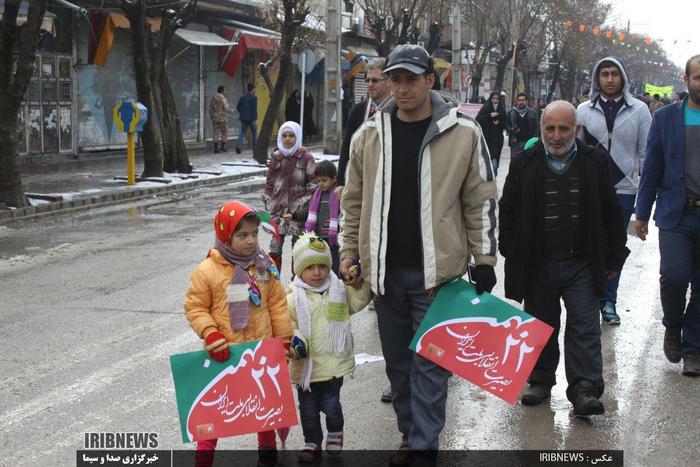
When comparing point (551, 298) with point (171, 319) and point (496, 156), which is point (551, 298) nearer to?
point (171, 319)

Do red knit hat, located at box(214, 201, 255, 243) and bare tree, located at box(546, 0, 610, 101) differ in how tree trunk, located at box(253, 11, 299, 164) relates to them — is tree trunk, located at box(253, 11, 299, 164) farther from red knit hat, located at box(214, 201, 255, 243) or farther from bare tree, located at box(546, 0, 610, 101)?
bare tree, located at box(546, 0, 610, 101)

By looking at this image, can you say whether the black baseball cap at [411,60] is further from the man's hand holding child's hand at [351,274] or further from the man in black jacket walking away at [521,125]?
the man in black jacket walking away at [521,125]

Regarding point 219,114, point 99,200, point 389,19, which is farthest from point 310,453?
point 389,19

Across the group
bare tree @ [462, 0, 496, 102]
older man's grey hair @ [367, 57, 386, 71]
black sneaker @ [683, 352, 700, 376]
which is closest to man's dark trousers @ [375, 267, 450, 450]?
older man's grey hair @ [367, 57, 386, 71]

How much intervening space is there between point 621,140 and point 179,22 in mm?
14660

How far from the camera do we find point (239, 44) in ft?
100

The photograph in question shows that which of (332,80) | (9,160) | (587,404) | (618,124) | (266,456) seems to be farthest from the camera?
(332,80)

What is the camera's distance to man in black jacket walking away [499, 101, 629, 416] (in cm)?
557

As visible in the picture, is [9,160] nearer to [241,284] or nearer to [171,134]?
[171,134]

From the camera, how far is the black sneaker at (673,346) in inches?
263

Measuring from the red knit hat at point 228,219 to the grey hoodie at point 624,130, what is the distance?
3561 millimetres

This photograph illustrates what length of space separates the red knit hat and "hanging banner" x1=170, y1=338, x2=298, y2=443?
19.7 inches

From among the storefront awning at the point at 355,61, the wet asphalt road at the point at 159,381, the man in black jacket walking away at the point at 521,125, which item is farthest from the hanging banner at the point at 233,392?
the storefront awning at the point at 355,61

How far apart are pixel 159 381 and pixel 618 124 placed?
3694 millimetres
